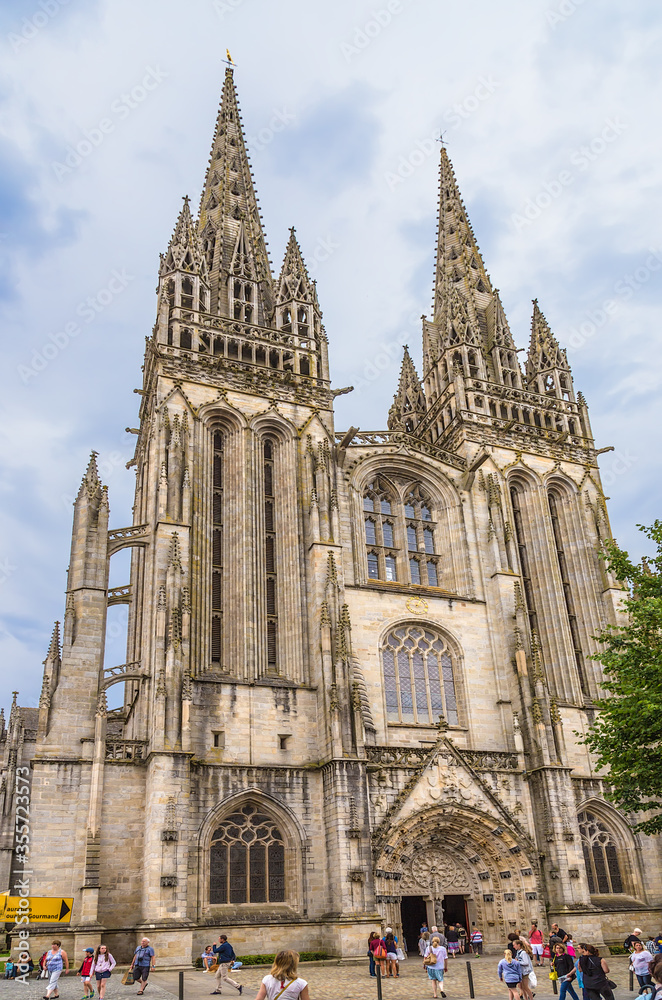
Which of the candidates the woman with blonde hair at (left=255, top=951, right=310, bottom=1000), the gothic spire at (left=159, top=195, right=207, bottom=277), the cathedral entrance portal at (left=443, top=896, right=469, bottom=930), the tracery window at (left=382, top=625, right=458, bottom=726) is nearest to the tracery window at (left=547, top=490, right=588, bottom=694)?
the tracery window at (left=382, top=625, right=458, bottom=726)

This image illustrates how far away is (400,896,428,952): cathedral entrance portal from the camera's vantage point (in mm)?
29391

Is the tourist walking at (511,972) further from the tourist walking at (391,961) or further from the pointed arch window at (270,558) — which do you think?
the pointed arch window at (270,558)

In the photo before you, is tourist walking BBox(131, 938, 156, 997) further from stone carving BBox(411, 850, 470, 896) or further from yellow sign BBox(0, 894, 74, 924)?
stone carving BBox(411, 850, 470, 896)

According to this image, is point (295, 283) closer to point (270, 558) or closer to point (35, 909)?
point (270, 558)

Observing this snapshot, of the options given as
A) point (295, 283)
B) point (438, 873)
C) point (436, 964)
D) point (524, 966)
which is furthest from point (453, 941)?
point (295, 283)

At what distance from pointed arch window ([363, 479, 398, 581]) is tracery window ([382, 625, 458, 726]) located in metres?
2.92

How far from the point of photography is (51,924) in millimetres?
23516

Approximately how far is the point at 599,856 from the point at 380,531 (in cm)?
1530

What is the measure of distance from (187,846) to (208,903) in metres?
2.25

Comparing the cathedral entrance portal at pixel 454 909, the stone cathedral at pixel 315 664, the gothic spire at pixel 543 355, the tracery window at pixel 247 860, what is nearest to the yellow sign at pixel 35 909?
the stone cathedral at pixel 315 664

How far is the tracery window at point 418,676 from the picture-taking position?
103 ft

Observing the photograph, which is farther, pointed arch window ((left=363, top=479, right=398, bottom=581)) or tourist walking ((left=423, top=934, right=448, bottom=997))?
pointed arch window ((left=363, top=479, right=398, bottom=581))

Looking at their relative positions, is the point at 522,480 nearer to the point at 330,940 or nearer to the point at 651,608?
the point at 651,608

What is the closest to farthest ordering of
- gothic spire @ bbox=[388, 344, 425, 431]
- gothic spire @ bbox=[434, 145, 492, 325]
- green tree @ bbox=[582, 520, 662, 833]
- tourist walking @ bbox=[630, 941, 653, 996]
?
tourist walking @ bbox=[630, 941, 653, 996], green tree @ bbox=[582, 520, 662, 833], gothic spire @ bbox=[434, 145, 492, 325], gothic spire @ bbox=[388, 344, 425, 431]
